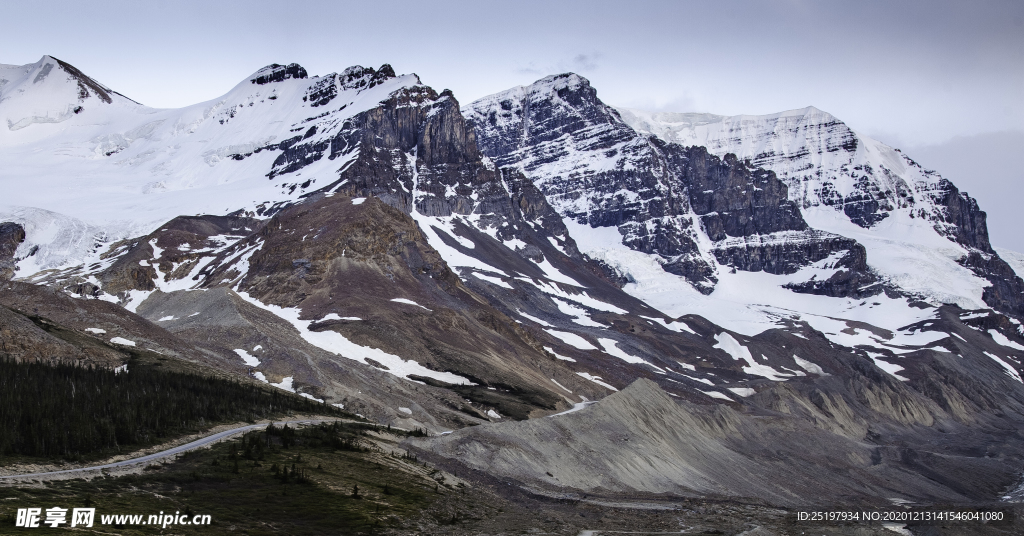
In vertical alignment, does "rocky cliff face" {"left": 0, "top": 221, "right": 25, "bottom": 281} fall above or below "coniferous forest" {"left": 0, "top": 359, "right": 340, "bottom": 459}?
above

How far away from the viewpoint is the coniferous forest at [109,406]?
Answer: 47.1 meters

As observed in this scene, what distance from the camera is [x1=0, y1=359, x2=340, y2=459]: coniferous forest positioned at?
154 ft

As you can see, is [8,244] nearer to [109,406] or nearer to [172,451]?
[109,406]

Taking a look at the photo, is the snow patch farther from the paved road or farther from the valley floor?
the valley floor

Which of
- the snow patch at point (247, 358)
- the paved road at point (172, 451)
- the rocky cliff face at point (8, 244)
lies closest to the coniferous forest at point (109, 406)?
the paved road at point (172, 451)

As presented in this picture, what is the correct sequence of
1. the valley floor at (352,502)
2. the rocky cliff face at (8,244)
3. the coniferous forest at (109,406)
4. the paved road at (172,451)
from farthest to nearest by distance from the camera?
the rocky cliff face at (8,244) → the coniferous forest at (109,406) → the paved road at (172,451) → the valley floor at (352,502)

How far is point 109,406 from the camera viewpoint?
55812 millimetres

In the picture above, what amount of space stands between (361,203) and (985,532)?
139268 millimetres

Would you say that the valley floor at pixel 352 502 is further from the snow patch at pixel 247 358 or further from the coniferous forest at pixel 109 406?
the snow patch at pixel 247 358

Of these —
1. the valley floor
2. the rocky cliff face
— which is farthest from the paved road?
the rocky cliff face

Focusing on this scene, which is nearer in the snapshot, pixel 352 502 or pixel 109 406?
pixel 352 502

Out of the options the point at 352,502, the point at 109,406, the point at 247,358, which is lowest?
the point at 352,502

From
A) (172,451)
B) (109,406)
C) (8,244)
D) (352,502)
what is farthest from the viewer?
(8,244)

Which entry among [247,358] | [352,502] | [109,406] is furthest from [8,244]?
[352,502]
